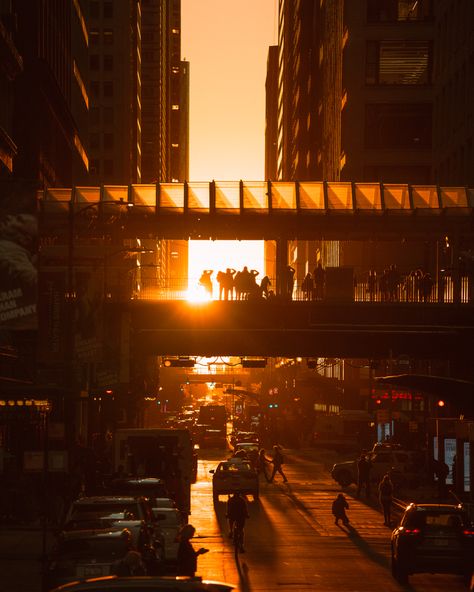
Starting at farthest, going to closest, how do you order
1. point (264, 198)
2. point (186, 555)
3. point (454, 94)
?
point (454, 94), point (264, 198), point (186, 555)

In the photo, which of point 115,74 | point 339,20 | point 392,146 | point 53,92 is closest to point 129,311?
point 53,92

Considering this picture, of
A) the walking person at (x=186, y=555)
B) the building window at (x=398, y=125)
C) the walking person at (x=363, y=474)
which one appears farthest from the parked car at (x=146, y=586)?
the building window at (x=398, y=125)

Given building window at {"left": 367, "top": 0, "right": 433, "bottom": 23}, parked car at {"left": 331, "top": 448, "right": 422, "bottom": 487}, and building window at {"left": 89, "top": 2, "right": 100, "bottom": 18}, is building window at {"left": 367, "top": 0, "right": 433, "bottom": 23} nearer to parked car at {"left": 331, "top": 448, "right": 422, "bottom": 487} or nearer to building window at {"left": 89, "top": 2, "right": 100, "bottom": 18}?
building window at {"left": 89, "top": 2, "right": 100, "bottom": 18}

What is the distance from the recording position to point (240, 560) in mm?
31625

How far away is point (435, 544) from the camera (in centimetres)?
2688

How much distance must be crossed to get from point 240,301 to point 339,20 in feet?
202

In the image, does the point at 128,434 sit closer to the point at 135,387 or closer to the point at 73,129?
the point at 135,387

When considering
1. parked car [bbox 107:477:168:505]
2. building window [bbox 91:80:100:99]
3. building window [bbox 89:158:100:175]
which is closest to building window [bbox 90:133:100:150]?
building window [bbox 89:158:100:175]

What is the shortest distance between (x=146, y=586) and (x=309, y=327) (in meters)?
51.1

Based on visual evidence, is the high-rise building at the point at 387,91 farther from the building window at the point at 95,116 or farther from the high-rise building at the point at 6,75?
the high-rise building at the point at 6,75

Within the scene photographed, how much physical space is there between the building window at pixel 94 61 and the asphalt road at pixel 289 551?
10073cm

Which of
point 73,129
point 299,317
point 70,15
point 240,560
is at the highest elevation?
point 70,15

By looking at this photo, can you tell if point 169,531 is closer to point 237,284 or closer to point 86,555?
point 86,555

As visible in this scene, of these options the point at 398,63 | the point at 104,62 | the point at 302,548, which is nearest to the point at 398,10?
the point at 398,63
